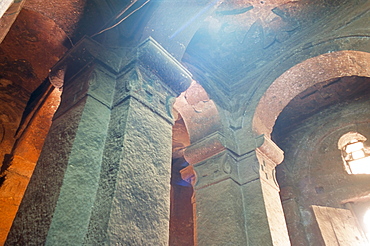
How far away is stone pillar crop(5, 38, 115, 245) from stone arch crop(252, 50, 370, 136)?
88.1 inches

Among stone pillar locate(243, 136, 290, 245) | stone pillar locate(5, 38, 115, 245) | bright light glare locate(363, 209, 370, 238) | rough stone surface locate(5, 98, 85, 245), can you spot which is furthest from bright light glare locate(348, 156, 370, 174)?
rough stone surface locate(5, 98, 85, 245)

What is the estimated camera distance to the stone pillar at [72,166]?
1158 mm

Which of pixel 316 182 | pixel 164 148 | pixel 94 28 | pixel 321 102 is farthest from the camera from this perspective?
pixel 321 102

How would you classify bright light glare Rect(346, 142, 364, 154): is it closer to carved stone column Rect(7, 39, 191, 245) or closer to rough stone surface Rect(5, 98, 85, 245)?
carved stone column Rect(7, 39, 191, 245)

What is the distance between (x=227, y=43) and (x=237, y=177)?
2.43 m

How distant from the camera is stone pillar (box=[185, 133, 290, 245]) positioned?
8.34ft

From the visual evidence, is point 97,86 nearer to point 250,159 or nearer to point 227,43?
point 250,159

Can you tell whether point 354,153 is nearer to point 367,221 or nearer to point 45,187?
point 367,221

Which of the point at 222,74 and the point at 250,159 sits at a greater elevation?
the point at 222,74

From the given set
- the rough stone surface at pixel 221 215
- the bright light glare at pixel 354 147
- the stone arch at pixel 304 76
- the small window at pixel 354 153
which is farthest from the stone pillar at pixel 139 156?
the bright light glare at pixel 354 147

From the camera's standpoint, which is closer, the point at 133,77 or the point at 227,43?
the point at 133,77

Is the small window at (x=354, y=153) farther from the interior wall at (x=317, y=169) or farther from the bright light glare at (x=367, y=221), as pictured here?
the bright light glare at (x=367, y=221)

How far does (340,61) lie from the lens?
3.11m

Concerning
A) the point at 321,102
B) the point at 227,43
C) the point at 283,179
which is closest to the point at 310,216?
the point at 283,179
